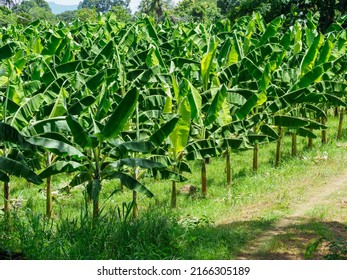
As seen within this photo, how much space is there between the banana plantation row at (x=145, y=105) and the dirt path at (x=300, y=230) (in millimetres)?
1264

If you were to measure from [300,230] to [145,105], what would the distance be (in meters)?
3.55

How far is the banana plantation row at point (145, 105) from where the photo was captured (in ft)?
24.6

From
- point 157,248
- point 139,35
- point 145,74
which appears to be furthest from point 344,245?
point 139,35

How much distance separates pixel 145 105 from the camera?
9.94m

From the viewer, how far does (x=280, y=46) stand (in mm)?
12188

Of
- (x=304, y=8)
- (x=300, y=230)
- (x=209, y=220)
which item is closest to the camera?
(x=300, y=230)

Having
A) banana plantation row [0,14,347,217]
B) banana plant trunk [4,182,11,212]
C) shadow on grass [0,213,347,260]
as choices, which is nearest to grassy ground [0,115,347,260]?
shadow on grass [0,213,347,260]

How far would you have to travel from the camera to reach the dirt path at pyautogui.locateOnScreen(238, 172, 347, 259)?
22.9 feet

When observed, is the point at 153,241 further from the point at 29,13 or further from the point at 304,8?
the point at 29,13

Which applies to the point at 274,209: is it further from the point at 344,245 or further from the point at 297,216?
the point at 344,245

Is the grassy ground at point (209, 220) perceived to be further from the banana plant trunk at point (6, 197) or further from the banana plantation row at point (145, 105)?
the banana plantation row at point (145, 105)

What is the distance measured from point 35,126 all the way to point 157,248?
7.78ft

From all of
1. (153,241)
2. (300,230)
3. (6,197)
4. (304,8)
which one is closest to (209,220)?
(300,230)

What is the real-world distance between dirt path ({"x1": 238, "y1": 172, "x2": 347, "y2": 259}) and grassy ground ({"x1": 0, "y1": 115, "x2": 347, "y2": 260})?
0.5 inches
